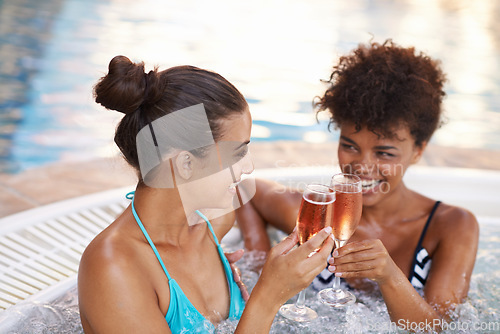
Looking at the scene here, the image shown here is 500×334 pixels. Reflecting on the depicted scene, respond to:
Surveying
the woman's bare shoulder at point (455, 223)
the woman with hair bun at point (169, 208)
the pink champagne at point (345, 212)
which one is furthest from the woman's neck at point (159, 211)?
the woman's bare shoulder at point (455, 223)

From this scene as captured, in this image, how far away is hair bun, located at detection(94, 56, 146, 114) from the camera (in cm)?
151

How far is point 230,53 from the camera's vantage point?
8.34 meters

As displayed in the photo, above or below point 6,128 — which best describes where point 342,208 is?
above

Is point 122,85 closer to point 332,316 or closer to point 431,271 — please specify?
point 332,316

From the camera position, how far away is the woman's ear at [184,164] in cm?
163

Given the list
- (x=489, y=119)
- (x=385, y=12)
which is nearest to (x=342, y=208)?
(x=489, y=119)

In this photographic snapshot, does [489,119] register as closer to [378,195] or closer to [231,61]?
[231,61]

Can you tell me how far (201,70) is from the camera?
1.66 m

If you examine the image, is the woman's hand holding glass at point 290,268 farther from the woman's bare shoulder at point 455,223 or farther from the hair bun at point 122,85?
the woman's bare shoulder at point 455,223

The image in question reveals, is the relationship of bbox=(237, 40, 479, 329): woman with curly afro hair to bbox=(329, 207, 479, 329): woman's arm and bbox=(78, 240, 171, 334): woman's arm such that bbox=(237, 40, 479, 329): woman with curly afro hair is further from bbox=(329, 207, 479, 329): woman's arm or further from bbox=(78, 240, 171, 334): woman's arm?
bbox=(78, 240, 171, 334): woman's arm

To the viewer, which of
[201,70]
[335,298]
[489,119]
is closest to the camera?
[201,70]

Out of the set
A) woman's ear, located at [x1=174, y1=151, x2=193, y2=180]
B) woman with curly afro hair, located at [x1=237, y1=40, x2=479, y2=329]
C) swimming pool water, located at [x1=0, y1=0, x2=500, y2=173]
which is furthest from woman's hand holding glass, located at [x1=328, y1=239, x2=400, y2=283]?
swimming pool water, located at [x1=0, y1=0, x2=500, y2=173]

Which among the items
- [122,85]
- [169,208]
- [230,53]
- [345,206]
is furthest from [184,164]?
[230,53]

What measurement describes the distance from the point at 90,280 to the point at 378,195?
1.40m
